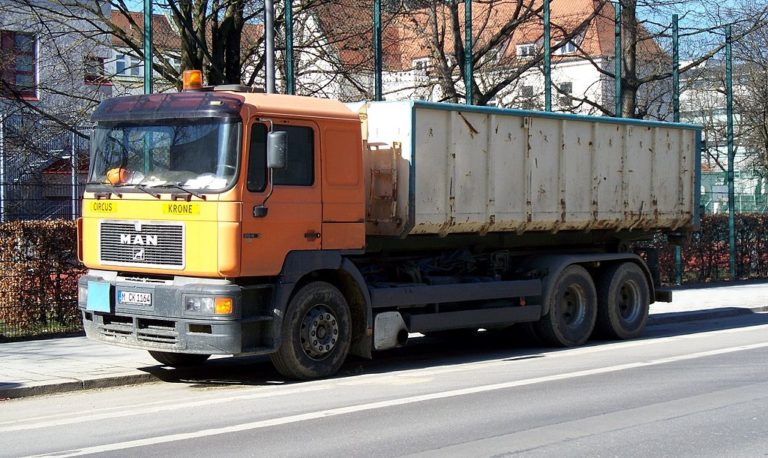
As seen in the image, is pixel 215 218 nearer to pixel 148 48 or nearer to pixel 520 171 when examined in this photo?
pixel 520 171

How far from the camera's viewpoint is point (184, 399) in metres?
10.4

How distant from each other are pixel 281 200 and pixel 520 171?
3.90 meters

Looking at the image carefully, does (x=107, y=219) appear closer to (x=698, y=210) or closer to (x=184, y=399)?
(x=184, y=399)

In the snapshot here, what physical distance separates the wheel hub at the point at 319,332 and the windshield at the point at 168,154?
1.77 meters

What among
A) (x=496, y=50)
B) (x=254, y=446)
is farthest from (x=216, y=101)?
(x=496, y=50)

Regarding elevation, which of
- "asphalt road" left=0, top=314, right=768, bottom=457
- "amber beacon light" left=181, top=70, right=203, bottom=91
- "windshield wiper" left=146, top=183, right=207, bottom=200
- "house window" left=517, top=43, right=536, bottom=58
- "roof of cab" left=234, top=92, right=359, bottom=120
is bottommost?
"asphalt road" left=0, top=314, right=768, bottom=457

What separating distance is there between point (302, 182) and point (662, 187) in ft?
22.3

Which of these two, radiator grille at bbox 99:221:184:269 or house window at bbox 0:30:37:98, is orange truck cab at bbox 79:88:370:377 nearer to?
radiator grille at bbox 99:221:184:269

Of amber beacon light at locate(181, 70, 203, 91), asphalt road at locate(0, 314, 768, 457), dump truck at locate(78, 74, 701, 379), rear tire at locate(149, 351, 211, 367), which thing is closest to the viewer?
asphalt road at locate(0, 314, 768, 457)

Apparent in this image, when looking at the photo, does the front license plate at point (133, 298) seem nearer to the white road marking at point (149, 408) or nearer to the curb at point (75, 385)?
the curb at point (75, 385)

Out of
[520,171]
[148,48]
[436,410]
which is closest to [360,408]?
[436,410]

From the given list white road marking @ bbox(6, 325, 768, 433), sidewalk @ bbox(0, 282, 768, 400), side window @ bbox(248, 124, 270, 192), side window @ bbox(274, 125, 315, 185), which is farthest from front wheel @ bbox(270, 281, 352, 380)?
sidewalk @ bbox(0, 282, 768, 400)

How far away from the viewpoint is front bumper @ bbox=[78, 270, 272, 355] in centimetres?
1050

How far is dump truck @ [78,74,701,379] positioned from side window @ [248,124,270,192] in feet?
0.05
